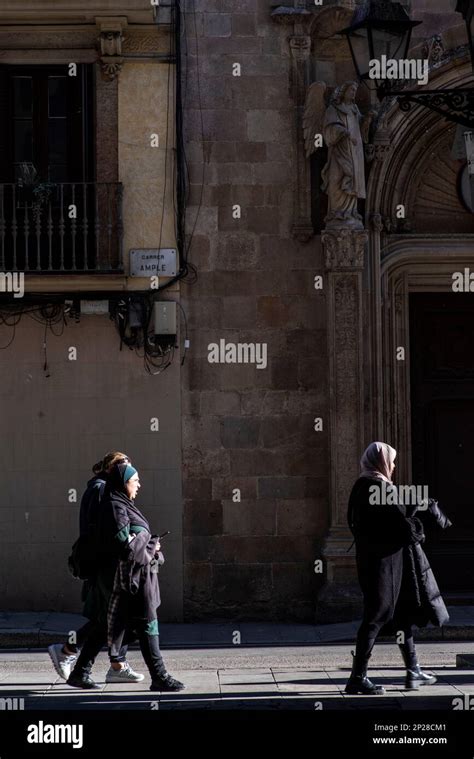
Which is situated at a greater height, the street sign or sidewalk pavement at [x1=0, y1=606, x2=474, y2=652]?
the street sign

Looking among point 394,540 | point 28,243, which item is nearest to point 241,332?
point 28,243

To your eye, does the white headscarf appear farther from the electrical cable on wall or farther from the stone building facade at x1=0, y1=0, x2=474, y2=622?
the electrical cable on wall

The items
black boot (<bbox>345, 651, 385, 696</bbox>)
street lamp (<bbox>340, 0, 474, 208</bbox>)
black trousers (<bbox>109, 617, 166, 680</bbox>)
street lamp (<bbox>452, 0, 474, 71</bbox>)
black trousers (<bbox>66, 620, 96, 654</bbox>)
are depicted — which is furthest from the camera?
street lamp (<bbox>340, 0, 474, 208</bbox>)

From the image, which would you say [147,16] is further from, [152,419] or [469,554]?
[469,554]

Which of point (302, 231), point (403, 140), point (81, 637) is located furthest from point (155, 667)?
point (403, 140)

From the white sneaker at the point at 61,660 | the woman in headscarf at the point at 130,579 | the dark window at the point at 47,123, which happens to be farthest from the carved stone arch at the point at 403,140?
the white sneaker at the point at 61,660

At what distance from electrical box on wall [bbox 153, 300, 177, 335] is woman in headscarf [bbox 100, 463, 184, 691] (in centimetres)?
477

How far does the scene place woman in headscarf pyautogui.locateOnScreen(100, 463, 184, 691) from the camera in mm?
10180

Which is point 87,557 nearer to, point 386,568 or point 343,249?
point 386,568

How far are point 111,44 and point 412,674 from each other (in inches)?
311

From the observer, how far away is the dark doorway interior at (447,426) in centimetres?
1580

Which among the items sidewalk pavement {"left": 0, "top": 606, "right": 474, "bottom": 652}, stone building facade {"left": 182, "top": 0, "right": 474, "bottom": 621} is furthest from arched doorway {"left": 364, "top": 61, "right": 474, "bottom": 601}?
sidewalk pavement {"left": 0, "top": 606, "right": 474, "bottom": 652}

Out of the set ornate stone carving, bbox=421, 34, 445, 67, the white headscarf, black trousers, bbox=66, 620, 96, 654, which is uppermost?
ornate stone carving, bbox=421, 34, 445, 67

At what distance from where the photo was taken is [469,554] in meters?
15.8
